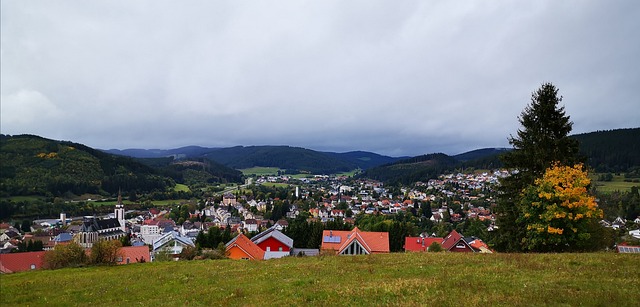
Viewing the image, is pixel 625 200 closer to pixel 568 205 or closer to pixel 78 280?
pixel 568 205

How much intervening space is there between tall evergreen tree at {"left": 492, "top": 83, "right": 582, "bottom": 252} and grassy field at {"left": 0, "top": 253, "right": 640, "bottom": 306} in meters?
12.6

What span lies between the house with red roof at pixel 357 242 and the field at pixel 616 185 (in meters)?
116

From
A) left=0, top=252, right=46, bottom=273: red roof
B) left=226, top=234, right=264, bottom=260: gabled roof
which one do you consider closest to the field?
left=226, top=234, right=264, bottom=260: gabled roof

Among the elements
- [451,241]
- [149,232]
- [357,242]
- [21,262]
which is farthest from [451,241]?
[149,232]

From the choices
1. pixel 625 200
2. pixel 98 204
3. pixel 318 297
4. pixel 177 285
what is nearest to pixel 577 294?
pixel 318 297

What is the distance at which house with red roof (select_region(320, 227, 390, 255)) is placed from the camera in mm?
50375

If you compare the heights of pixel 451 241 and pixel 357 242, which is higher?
pixel 357 242

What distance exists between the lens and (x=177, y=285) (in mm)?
15461

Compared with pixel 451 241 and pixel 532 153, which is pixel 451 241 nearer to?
pixel 451 241

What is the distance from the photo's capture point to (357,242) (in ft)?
165

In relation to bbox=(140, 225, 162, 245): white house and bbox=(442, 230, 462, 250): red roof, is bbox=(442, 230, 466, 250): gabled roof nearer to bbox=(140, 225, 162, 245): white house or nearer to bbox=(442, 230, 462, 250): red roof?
bbox=(442, 230, 462, 250): red roof

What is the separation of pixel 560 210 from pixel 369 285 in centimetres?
1569

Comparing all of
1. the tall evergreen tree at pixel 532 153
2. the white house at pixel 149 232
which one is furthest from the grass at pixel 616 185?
the white house at pixel 149 232

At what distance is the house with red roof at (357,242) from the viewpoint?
5038cm
